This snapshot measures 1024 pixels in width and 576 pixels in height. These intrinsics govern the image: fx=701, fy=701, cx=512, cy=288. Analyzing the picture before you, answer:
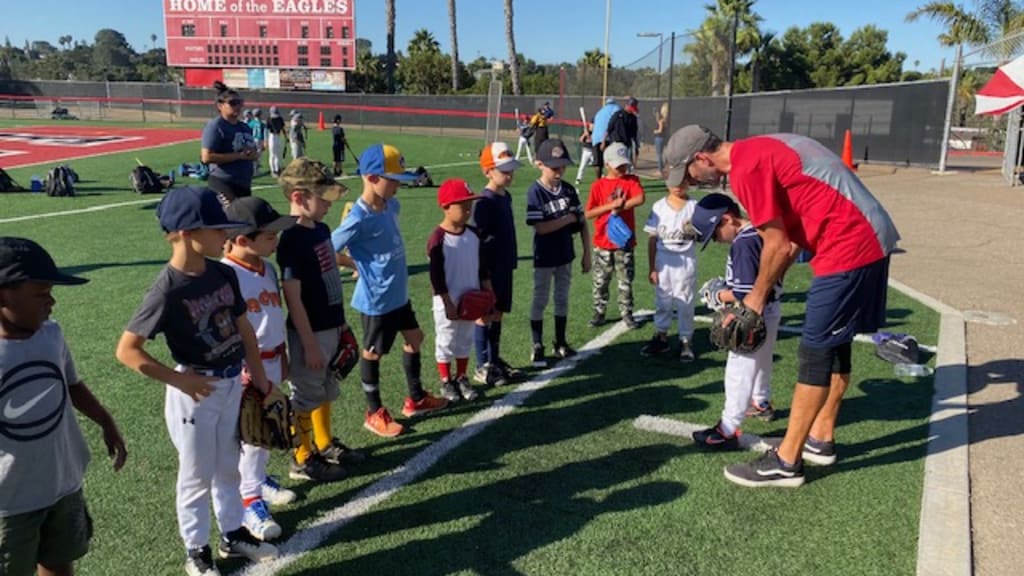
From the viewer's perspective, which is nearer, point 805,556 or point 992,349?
point 805,556

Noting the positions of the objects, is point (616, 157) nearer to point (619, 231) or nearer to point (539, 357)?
point (619, 231)

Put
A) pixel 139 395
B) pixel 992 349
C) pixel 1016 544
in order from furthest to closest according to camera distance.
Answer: pixel 992 349 < pixel 139 395 < pixel 1016 544

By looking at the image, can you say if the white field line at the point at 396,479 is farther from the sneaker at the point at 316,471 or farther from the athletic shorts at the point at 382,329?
the athletic shorts at the point at 382,329

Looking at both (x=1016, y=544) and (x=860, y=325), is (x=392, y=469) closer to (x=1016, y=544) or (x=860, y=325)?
(x=860, y=325)

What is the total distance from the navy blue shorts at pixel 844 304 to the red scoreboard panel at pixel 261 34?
4693 cm

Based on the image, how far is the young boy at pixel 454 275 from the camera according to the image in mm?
4859

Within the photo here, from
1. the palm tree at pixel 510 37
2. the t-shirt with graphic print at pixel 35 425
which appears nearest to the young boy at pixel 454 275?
the t-shirt with graphic print at pixel 35 425

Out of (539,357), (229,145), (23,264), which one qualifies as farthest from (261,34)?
(23,264)

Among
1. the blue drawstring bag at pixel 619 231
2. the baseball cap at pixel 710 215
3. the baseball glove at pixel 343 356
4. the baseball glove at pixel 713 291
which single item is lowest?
the baseball glove at pixel 343 356

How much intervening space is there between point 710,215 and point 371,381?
2491 millimetres

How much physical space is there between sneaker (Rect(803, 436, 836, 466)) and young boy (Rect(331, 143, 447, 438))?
260 cm

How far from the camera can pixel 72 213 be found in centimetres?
1291

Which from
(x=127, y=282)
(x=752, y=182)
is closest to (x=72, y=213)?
(x=127, y=282)

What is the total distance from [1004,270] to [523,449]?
26.7 ft
